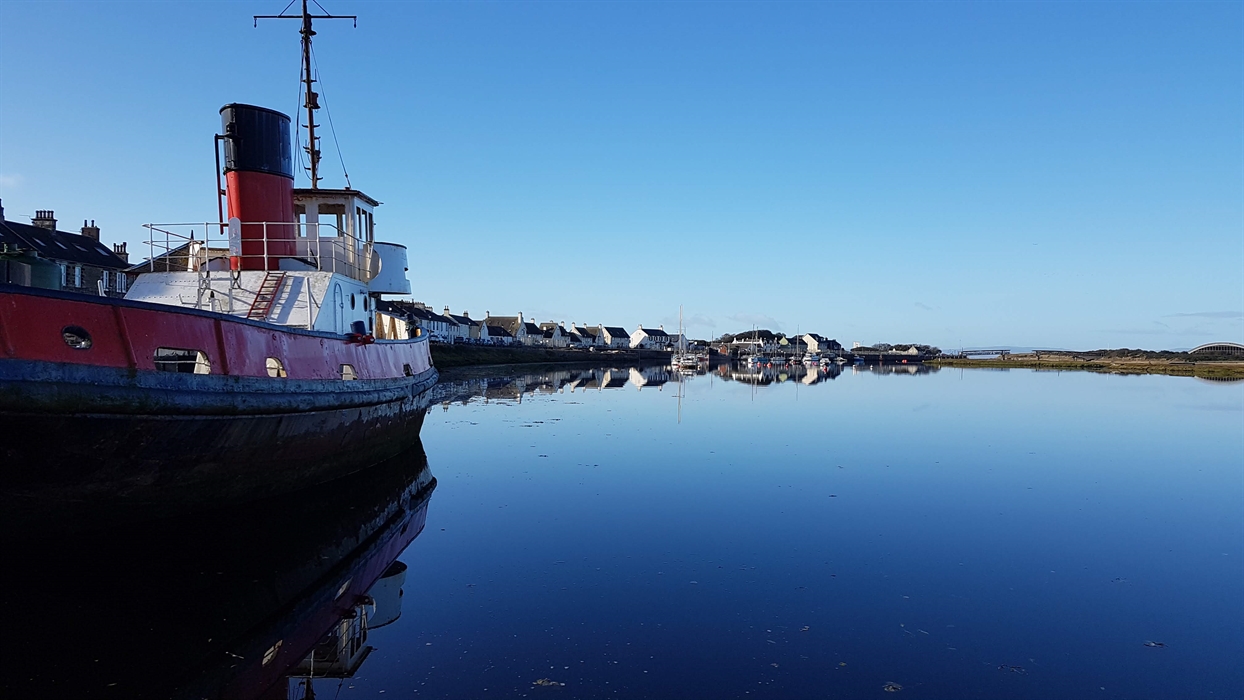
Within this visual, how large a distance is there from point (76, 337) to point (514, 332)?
13317 cm

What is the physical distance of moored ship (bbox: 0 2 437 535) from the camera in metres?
8.10

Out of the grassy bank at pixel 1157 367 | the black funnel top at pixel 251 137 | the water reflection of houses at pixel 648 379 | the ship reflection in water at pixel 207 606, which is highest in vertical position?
the black funnel top at pixel 251 137

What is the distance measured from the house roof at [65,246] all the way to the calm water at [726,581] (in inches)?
1455

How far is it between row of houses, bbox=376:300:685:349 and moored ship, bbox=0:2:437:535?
44225mm

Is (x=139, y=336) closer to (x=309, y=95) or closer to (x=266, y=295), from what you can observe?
(x=266, y=295)

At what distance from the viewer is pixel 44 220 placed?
1779 inches

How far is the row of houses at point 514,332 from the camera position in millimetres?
101500

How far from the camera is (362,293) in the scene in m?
17.2

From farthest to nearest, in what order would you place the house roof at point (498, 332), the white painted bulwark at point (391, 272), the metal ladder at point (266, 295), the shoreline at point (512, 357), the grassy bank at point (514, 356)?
the house roof at point (498, 332) → the grassy bank at point (514, 356) → the shoreline at point (512, 357) → the white painted bulwark at point (391, 272) → the metal ladder at point (266, 295)

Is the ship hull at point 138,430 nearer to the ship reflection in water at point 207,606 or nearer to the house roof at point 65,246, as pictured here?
the ship reflection in water at point 207,606

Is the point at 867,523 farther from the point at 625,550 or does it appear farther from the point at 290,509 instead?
the point at 290,509

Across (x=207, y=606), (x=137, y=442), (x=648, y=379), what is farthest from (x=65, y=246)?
(x=648, y=379)

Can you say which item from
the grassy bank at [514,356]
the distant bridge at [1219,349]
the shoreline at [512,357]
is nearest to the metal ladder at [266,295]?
the shoreline at [512,357]

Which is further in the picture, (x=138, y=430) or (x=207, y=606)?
(x=138, y=430)
